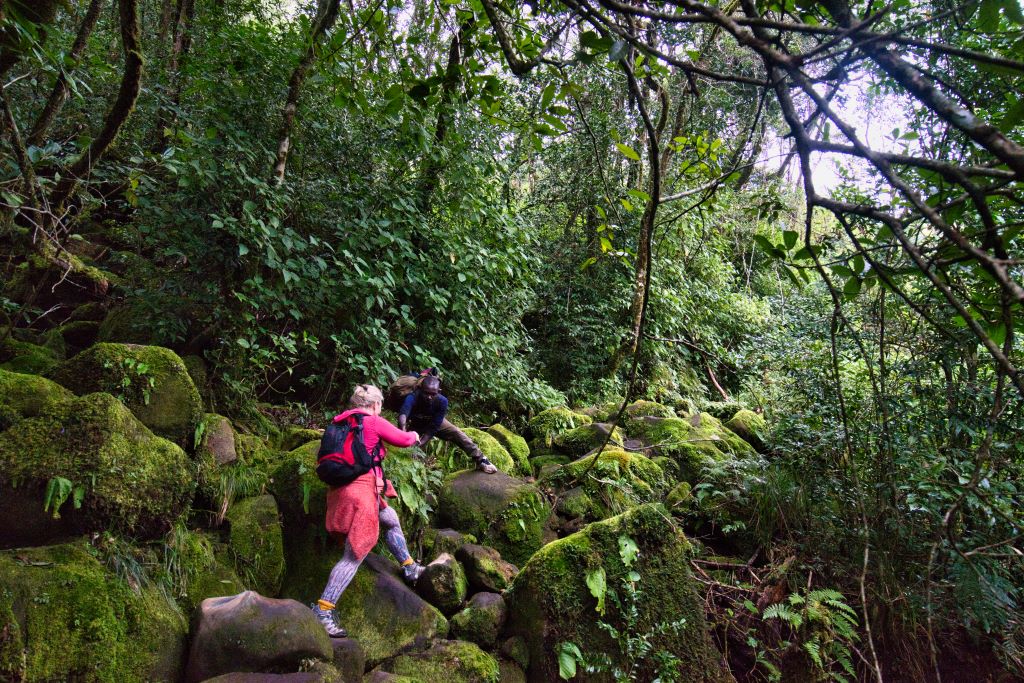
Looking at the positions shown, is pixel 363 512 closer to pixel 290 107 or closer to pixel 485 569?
pixel 485 569

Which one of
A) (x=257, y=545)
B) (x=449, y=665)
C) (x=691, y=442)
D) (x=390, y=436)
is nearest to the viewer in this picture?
(x=449, y=665)

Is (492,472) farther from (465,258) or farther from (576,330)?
(576,330)

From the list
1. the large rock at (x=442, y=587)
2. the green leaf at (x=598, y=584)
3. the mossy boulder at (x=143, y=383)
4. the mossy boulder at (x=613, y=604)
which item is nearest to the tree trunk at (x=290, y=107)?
the mossy boulder at (x=143, y=383)

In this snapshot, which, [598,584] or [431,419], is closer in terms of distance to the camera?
[598,584]

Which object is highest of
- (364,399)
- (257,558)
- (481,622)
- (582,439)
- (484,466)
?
(582,439)

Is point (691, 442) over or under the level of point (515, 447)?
over

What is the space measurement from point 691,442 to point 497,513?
2744 millimetres

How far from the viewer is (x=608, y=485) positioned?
18.5 ft

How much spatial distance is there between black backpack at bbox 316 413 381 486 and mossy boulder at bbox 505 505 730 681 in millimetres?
1506

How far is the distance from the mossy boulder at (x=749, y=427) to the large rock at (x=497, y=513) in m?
3.76

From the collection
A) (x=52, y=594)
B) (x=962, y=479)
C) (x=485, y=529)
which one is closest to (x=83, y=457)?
(x=52, y=594)

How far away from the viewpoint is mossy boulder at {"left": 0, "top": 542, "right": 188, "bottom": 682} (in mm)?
2652

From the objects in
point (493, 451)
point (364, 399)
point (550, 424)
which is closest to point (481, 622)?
point (364, 399)

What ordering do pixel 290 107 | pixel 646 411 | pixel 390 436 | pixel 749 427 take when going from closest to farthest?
pixel 390 436 → pixel 290 107 → pixel 749 427 → pixel 646 411
